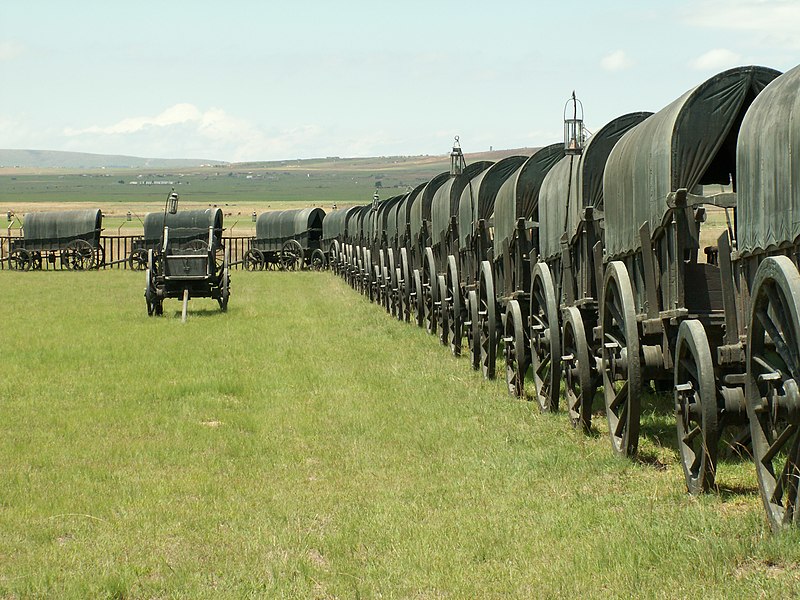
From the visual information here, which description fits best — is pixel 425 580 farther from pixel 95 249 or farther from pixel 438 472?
pixel 95 249

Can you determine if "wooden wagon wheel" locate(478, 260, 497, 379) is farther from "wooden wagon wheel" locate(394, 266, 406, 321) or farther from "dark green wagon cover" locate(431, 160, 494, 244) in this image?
"wooden wagon wheel" locate(394, 266, 406, 321)

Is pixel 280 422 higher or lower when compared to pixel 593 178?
lower

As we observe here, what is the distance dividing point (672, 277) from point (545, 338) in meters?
3.48

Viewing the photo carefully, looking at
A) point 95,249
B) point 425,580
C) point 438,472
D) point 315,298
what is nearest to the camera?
point 425,580

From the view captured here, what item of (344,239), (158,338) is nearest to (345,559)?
(158,338)

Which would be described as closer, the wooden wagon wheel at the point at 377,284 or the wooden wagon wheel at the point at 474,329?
the wooden wagon wheel at the point at 474,329

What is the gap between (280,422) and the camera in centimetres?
1033

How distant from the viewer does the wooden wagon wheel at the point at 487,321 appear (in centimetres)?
1266

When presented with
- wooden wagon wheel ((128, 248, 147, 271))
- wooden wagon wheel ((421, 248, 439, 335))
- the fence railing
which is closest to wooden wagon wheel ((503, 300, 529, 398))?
wooden wagon wheel ((421, 248, 439, 335))

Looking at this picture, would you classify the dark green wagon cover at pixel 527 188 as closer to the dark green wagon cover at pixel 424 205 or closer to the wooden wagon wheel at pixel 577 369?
the wooden wagon wheel at pixel 577 369

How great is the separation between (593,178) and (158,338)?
368 inches

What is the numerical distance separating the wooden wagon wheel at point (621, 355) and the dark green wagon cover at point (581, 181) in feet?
4.64

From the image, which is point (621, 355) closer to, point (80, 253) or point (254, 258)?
point (80, 253)

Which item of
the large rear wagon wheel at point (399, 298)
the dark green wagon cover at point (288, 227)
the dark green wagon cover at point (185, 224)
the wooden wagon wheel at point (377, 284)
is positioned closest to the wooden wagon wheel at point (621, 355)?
the large rear wagon wheel at point (399, 298)
